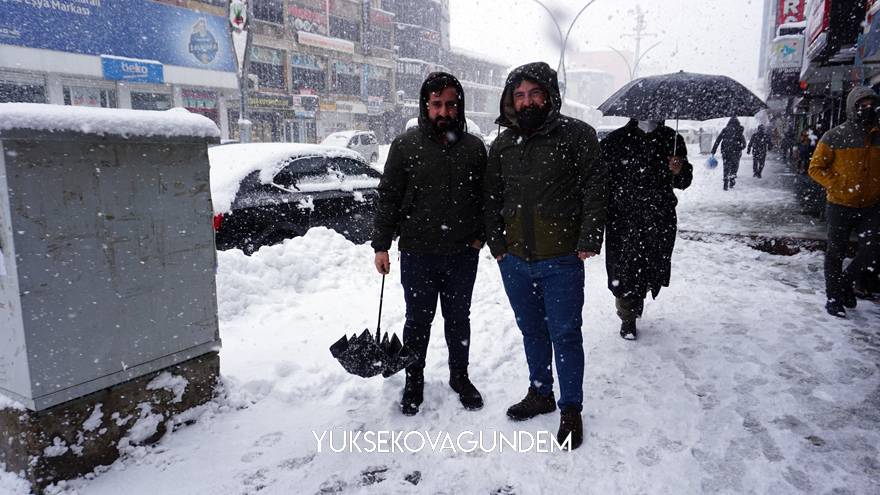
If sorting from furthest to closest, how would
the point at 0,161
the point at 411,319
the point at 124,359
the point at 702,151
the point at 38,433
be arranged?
1. the point at 702,151
2. the point at 411,319
3. the point at 124,359
4. the point at 38,433
5. the point at 0,161

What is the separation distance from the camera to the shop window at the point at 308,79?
36.2 meters

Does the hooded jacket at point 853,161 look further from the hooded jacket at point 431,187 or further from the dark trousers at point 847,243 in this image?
the hooded jacket at point 431,187

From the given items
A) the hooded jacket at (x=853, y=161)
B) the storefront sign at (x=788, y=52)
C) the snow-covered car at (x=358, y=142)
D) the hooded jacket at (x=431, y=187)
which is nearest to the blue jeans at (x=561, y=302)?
the hooded jacket at (x=431, y=187)

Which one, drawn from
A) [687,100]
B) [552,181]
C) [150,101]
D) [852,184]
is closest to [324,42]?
[150,101]

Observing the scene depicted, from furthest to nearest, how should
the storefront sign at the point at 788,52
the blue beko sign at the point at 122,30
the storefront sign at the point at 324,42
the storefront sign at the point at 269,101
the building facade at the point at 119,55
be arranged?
the storefront sign at the point at 324,42, the storefront sign at the point at 269,101, the building facade at the point at 119,55, the blue beko sign at the point at 122,30, the storefront sign at the point at 788,52

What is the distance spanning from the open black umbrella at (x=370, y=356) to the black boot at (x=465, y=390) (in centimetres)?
42

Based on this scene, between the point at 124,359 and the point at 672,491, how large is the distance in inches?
111

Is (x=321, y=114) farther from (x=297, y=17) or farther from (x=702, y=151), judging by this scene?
(x=702, y=151)

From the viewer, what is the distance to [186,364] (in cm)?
305

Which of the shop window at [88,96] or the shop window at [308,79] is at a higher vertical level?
the shop window at [308,79]

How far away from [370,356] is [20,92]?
25.7m

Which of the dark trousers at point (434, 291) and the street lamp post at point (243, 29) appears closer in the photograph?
the dark trousers at point (434, 291)

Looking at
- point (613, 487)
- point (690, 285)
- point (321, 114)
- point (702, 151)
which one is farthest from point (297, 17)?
point (613, 487)

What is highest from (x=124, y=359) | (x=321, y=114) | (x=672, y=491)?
(x=321, y=114)
